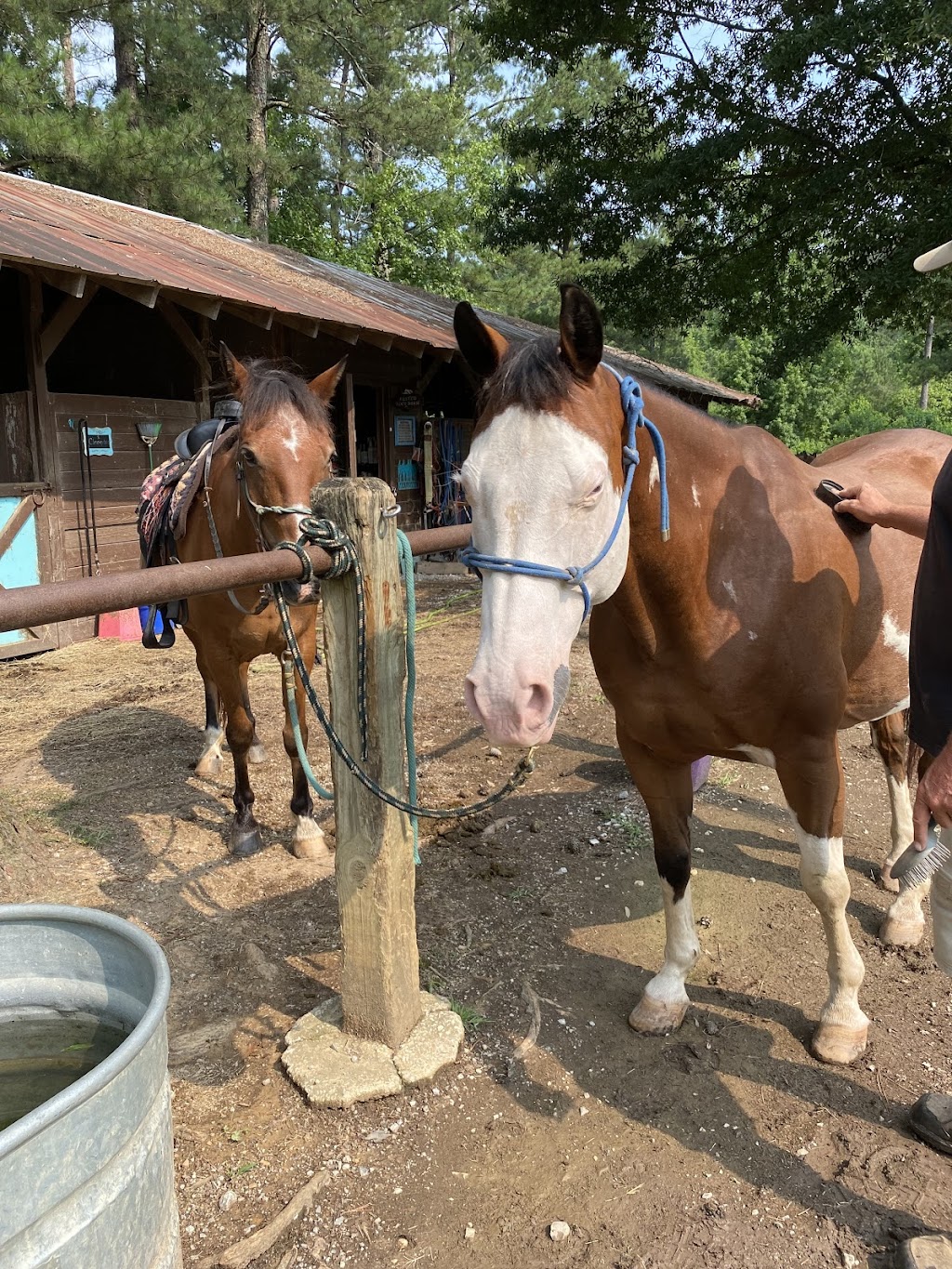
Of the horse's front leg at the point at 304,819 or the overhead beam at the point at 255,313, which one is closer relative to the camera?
the horse's front leg at the point at 304,819

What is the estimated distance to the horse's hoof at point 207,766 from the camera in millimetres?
4352

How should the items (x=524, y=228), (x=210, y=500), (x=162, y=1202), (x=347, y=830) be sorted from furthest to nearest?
(x=524, y=228)
(x=210, y=500)
(x=347, y=830)
(x=162, y=1202)

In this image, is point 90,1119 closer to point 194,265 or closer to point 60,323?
point 60,323

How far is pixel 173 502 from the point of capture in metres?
3.88

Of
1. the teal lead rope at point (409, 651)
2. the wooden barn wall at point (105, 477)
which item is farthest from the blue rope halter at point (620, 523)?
the wooden barn wall at point (105, 477)

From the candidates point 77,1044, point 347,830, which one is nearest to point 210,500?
point 347,830

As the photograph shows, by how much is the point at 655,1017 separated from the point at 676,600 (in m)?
1.29

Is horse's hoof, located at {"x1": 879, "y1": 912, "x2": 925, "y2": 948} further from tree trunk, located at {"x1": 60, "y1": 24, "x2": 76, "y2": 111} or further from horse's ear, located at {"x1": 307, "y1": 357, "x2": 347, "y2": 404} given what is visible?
tree trunk, located at {"x1": 60, "y1": 24, "x2": 76, "y2": 111}

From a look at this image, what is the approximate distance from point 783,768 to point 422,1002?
1.22 m

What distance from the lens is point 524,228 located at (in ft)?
34.5

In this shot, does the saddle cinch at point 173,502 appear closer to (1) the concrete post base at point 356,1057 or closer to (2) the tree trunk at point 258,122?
(1) the concrete post base at point 356,1057

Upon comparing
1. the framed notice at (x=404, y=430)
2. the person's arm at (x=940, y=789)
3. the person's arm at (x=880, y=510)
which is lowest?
the person's arm at (x=940, y=789)

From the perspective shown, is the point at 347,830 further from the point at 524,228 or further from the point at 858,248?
the point at 524,228

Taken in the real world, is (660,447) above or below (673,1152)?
above
